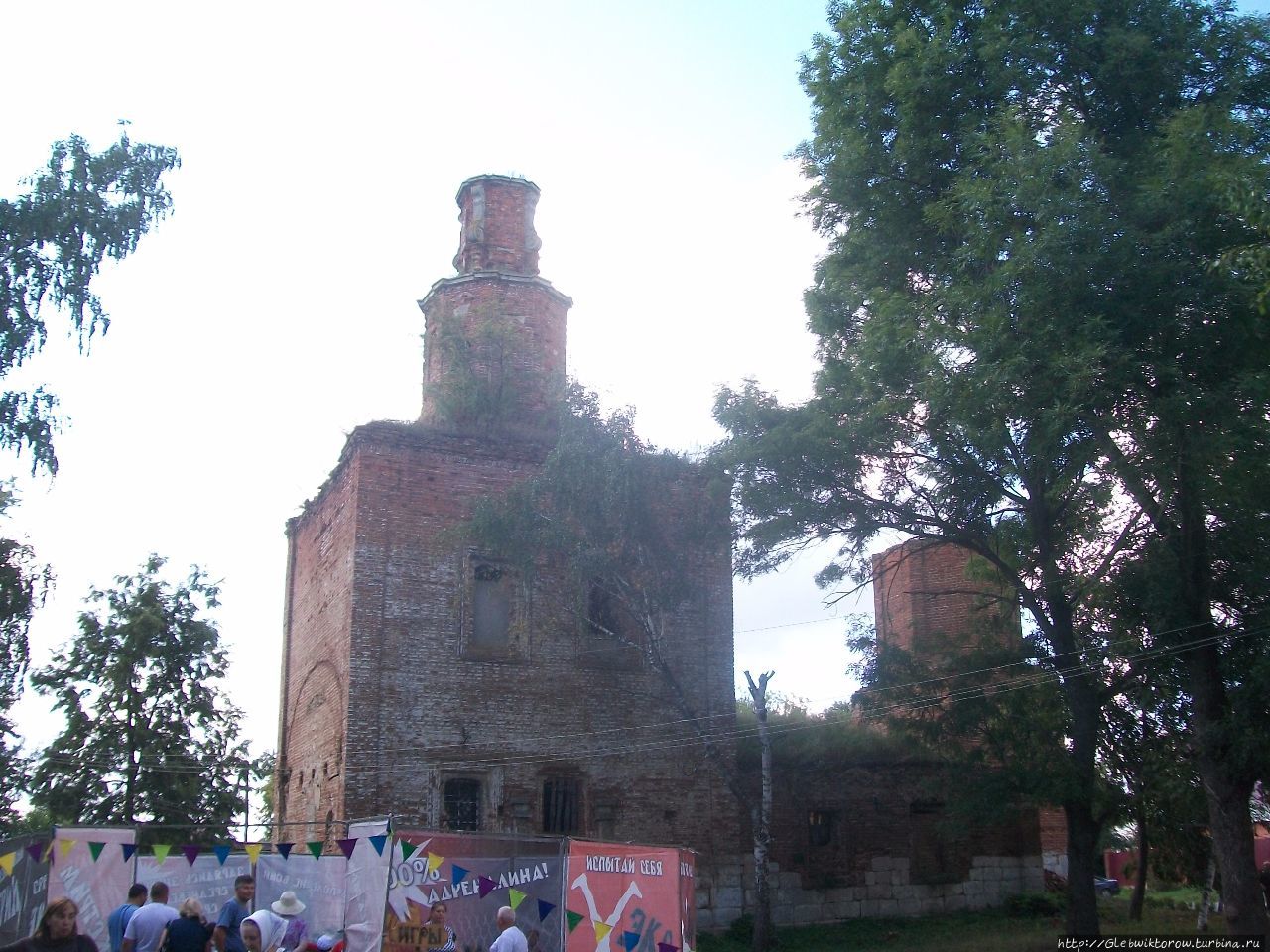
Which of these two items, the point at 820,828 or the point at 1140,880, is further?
the point at 1140,880

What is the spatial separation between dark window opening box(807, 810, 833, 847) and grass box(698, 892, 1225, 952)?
4.87 feet

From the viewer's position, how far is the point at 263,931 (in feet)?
36.2

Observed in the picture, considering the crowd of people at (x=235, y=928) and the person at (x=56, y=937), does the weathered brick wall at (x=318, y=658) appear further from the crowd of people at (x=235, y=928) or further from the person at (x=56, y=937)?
the person at (x=56, y=937)

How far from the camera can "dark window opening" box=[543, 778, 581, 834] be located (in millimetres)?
21203

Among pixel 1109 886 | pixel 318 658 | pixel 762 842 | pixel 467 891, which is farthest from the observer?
pixel 1109 886

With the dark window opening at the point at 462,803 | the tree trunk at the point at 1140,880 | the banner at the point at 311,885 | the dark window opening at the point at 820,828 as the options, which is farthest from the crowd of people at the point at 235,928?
the tree trunk at the point at 1140,880

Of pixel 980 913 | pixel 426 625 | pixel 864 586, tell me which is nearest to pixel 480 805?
pixel 426 625

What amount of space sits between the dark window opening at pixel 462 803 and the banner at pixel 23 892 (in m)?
8.59

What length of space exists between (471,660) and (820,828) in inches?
292

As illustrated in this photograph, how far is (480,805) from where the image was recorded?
20.7 metres

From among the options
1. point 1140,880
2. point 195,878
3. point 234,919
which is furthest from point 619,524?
point 1140,880

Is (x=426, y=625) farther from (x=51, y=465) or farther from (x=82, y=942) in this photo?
(x=82, y=942)

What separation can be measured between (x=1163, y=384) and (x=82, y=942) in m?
13.0

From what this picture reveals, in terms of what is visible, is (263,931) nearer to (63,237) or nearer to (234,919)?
(234,919)
